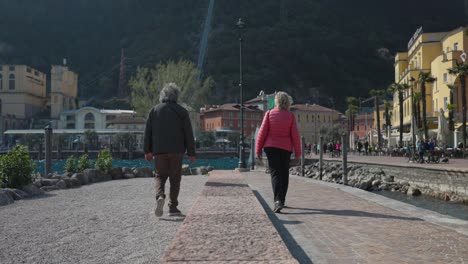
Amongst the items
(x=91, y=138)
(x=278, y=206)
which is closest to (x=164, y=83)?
(x=91, y=138)

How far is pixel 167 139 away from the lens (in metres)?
6.10

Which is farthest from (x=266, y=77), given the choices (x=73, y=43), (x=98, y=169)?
(x=98, y=169)

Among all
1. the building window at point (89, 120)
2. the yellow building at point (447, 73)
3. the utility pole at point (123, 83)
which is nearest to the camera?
the yellow building at point (447, 73)

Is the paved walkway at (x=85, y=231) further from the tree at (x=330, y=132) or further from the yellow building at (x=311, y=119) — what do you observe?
the yellow building at (x=311, y=119)

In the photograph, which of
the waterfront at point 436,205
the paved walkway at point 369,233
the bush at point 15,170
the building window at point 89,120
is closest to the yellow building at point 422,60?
the waterfront at point 436,205

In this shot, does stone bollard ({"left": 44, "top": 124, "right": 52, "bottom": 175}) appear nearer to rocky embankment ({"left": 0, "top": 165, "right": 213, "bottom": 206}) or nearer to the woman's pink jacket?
rocky embankment ({"left": 0, "top": 165, "right": 213, "bottom": 206})

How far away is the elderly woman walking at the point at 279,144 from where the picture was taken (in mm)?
6785

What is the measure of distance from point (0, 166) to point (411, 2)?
181 m

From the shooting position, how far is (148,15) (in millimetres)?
175750

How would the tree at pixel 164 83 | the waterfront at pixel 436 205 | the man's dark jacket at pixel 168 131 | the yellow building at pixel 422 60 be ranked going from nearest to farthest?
the man's dark jacket at pixel 168 131, the waterfront at pixel 436 205, the yellow building at pixel 422 60, the tree at pixel 164 83

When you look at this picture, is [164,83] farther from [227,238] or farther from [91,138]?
[227,238]

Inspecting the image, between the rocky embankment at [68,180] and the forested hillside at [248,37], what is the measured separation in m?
110

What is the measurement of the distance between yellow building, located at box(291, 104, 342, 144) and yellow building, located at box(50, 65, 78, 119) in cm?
5309

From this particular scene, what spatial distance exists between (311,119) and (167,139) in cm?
9840
